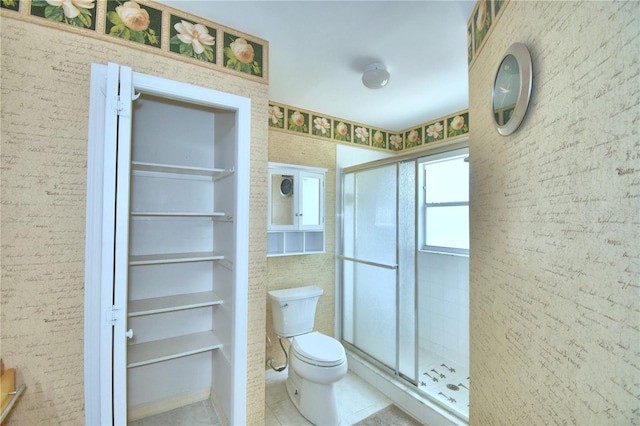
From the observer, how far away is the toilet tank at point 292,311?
2203mm

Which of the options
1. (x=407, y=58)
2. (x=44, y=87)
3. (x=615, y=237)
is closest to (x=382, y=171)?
(x=407, y=58)

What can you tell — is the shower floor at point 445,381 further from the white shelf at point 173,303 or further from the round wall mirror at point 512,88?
the round wall mirror at point 512,88

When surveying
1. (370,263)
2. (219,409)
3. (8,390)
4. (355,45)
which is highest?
(355,45)

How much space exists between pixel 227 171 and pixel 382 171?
1.36 meters

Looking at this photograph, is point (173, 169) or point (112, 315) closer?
point (112, 315)

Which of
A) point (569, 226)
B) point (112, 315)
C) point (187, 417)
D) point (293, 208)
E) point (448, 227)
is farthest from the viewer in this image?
point (448, 227)

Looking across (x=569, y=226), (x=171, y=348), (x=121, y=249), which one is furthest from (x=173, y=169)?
(x=569, y=226)

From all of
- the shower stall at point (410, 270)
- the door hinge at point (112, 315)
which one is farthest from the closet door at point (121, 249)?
the shower stall at point (410, 270)

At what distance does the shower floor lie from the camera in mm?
1910

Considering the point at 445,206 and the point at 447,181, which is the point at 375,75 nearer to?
the point at 447,181

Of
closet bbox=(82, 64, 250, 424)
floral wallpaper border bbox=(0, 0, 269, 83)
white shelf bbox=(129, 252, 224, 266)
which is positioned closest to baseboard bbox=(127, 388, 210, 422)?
closet bbox=(82, 64, 250, 424)

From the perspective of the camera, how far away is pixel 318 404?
71.4 inches

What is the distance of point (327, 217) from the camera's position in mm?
2715

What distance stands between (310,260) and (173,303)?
126 centimetres
